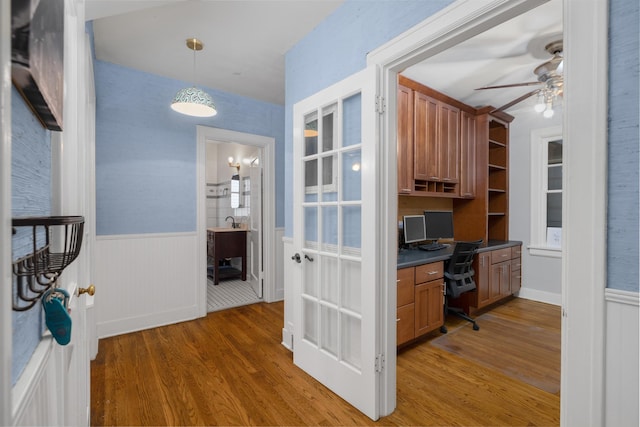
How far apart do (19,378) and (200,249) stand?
290 centimetres

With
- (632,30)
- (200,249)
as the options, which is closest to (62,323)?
(632,30)

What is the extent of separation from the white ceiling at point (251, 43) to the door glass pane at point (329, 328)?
6.89 ft

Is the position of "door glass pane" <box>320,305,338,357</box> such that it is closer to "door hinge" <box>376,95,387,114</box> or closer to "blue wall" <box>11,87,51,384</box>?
"door hinge" <box>376,95,387,114</box>

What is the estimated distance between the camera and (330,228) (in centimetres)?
210

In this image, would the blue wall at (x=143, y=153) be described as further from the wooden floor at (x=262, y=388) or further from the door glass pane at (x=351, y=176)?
the door glass pane at (x=351, y=176)

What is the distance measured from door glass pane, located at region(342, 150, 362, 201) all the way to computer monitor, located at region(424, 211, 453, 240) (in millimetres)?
1923

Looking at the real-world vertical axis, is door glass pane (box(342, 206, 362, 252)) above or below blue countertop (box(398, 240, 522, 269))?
above

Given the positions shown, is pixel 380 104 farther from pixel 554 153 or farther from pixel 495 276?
pixel 554 153

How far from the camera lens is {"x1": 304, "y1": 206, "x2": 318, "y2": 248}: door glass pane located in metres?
2.23

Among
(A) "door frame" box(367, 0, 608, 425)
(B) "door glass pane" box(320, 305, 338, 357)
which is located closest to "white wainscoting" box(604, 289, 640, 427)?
(A) "door frame" box(367, 0, 608, 425)

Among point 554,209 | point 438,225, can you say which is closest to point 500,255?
point 438,225

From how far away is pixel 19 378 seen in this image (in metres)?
0.60

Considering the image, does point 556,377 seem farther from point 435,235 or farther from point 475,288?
point 435,235

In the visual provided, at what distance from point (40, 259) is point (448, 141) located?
3623mm
